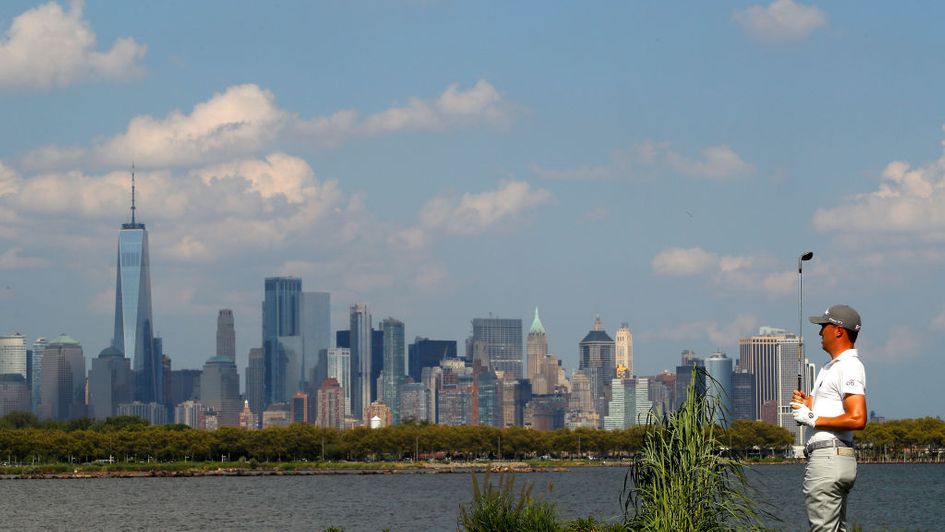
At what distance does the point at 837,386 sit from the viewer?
1238 centimetres

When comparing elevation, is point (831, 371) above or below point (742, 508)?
above

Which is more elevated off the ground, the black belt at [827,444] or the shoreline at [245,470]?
the black belt at [827,444]

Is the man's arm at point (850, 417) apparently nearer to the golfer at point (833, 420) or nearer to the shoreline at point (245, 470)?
the golfer at point (833, 420)

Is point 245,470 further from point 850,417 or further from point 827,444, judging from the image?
point 850,417

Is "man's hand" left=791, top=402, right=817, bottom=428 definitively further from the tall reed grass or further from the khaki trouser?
the tall reed grass

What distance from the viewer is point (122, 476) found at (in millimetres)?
153750

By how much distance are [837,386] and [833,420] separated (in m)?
0.30

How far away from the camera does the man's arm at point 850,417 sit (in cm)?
1219

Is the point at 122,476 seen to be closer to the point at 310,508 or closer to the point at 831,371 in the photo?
the point at 310,508

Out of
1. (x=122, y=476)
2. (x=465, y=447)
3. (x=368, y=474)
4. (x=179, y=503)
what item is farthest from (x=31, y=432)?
(x=179, y=503)

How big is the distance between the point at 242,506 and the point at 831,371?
81163 millimetres

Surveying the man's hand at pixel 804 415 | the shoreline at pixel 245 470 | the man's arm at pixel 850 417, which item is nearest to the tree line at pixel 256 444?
the shoreline at pixel 245 470

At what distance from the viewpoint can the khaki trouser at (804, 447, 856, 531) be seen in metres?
12.4

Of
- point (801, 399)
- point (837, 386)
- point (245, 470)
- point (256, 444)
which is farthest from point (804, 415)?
point (256, 444)
